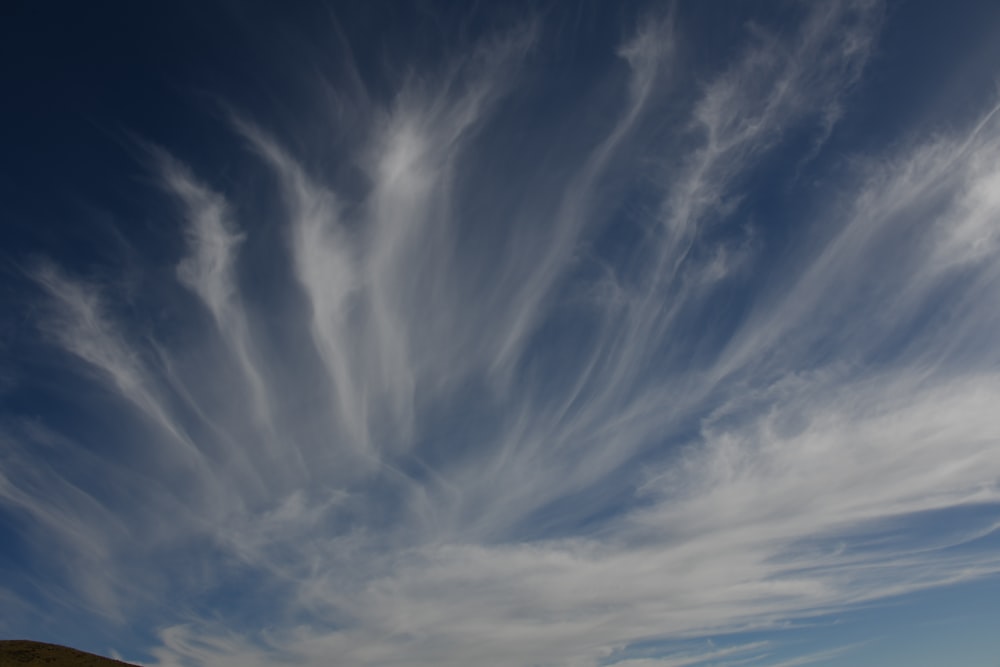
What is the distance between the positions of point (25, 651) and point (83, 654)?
15.2m

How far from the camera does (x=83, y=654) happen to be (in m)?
155

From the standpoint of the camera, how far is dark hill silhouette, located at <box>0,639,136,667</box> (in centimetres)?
13634

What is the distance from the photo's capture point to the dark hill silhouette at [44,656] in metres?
136

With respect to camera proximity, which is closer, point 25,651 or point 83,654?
point 25,651

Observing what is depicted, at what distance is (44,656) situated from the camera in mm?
143625

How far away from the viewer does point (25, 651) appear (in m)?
143
